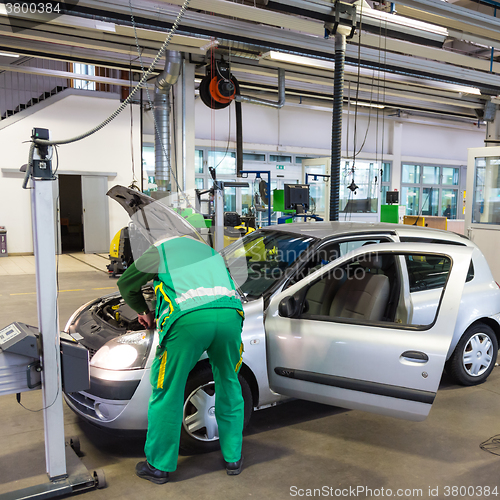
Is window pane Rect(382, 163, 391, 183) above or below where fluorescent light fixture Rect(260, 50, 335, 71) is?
below

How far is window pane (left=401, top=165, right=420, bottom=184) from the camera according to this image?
1962 centimetres

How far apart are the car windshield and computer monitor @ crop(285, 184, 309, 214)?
204 inches

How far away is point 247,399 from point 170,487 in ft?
2.14

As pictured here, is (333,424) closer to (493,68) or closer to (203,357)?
(203,357)

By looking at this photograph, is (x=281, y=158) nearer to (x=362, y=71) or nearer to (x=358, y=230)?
(x=362, y=71)

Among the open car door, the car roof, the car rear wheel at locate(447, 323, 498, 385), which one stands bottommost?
the car rear wheel at locate(447, 323, 498, 385)

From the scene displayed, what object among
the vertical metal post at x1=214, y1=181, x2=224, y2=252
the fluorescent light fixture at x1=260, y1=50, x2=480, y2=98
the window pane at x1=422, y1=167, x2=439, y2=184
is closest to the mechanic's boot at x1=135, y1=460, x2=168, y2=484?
the vertical metal post at x1=214, y1=181, x2=224, y2=252

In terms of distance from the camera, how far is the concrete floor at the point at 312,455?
2.47 m

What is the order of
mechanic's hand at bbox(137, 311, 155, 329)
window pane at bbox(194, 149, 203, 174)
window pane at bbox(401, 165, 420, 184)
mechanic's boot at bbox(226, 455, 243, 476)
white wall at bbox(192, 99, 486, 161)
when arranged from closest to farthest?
mechanic's boot at bbox(226, 455, 243, 476)
mechanic's hand at bbox(137, 311, 155, 329)
white wall at bbox(192, 99, 486, 161)
window pane at bbox(194, 149, 203, 174)
window pane at bbox(401, 165, 420, 184)

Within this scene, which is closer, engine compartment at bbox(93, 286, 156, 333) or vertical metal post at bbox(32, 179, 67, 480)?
vertical metal post at bbox(32, 179, 67, 480)

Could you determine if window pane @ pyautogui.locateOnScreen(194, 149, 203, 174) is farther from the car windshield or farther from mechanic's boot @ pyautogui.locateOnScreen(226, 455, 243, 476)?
mechanic's boot @ pyautogui.locateOnScreen(226, 455, 243, 476)

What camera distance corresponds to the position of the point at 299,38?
790 centimetres

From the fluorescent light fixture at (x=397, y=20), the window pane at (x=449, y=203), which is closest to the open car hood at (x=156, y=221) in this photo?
the fluorescent light fixture at (x=397, y=20)

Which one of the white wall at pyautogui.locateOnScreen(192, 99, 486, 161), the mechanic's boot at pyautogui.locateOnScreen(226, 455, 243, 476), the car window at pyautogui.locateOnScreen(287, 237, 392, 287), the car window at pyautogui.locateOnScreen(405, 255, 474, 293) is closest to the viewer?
the mechanic's boot at pyautogui.locateOnScreen(226, 455, 243, 476)
